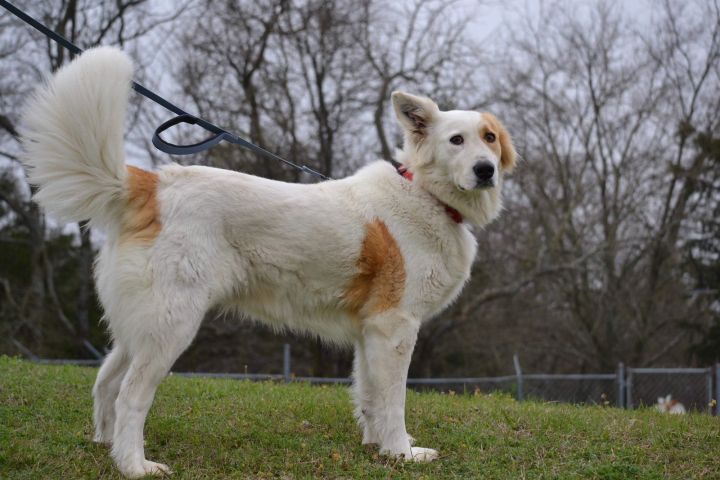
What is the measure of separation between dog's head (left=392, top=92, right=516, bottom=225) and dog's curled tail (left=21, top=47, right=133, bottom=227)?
1.98m

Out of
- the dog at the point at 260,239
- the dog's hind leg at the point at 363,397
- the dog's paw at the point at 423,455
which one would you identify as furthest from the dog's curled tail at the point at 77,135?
the dog's paw at the point at 423,455

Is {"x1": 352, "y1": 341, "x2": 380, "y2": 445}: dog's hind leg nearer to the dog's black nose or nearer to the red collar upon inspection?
the red collar

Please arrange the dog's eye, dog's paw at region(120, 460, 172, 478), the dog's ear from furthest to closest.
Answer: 1. the dog's ear
2. the dog's eye
3. dog's paw at region(120, 460, 172, 478)

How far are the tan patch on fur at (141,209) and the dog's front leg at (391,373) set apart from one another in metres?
1.48

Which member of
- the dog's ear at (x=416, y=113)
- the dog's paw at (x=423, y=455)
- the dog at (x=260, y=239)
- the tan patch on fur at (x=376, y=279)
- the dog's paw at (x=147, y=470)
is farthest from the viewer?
Result: the dog's ear at (x=416, y=113)

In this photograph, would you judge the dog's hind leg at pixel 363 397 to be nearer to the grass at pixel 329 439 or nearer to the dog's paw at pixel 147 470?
the grass at pixel 329 439

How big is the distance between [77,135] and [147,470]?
194cm

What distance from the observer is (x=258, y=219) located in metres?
4.37

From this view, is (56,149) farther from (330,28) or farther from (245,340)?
(245,340)

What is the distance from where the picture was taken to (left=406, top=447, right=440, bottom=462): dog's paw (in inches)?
174

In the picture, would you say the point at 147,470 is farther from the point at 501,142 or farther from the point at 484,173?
the point at 501,142

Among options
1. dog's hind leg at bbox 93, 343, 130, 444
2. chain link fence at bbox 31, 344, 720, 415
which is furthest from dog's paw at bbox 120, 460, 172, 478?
chain link fence at bbox 31, 344, 720, 415

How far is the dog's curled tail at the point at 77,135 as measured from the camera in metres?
4.05

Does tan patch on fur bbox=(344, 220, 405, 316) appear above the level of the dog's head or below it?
below
